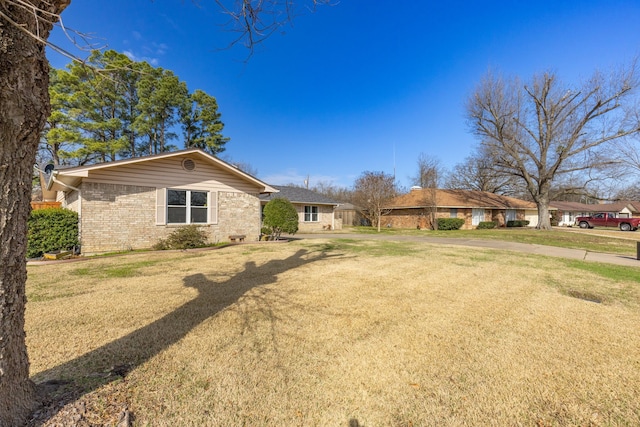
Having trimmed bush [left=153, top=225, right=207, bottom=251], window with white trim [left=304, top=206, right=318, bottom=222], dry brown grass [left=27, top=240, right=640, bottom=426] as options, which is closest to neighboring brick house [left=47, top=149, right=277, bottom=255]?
trimmed bush [left=153, top=225, right=207, bottom=251]

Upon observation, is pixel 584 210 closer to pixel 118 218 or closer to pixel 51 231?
pixel 118 218

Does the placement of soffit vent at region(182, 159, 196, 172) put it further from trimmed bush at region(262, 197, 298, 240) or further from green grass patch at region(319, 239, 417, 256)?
green grass patch at region(319, 239, 417, 256)

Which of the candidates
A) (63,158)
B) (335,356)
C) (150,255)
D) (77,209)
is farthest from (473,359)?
Result: (63,158)

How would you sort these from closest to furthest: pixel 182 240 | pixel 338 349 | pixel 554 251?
1. pixel 338 349
2. pixel 182 240
3. pixel 554 251

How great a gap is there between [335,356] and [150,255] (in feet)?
27.7

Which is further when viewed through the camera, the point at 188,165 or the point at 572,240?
the point at 572,240

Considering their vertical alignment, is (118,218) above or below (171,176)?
below

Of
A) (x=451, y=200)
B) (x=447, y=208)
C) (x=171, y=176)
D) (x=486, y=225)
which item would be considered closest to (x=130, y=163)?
(x=171, y=176)

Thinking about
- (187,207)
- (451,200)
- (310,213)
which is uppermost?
(451,200)

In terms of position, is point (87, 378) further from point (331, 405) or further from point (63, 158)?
point (63, 158)

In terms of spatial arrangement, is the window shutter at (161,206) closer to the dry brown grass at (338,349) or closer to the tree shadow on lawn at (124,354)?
the dry brown grass at (338,349)

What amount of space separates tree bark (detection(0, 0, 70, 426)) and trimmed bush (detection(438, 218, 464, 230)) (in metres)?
28.1

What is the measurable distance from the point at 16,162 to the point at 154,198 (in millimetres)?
10044

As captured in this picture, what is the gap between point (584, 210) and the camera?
155 feet
